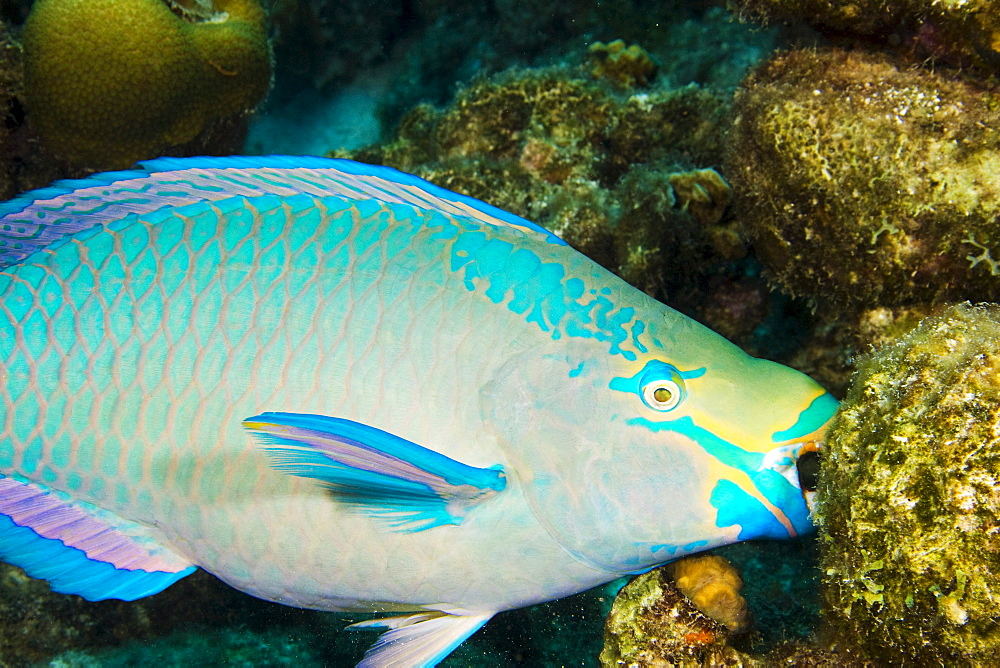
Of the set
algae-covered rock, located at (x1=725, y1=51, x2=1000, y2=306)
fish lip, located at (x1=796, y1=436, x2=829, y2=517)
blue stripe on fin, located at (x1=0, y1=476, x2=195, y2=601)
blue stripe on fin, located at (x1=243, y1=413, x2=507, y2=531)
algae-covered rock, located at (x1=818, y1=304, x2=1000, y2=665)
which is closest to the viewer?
algae-covered rock, located at (x1=818, y1=304, x2=1000, y2=665)

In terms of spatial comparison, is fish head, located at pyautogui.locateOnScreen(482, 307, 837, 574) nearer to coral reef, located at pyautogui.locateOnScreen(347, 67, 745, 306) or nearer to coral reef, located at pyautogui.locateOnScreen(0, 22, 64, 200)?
coral reef, located at pyautogui.locateOnScreen(347, 67, 745, 306)

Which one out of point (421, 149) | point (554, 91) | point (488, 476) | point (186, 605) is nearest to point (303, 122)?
point (421, 149)

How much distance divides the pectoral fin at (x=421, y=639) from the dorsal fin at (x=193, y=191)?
1327 mm

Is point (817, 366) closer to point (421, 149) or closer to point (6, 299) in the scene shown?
point (421, 149)

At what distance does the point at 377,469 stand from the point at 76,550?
1.27 metres

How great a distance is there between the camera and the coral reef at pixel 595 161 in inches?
130

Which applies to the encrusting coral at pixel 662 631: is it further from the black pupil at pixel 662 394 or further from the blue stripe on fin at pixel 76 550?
the blue stripe on fin at pixel 76 550

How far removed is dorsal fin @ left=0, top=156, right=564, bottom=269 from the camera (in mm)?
2090

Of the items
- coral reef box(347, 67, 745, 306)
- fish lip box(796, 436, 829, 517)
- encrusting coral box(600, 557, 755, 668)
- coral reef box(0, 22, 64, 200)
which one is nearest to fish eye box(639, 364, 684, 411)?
fish lip box(796, 436, 829, 517)

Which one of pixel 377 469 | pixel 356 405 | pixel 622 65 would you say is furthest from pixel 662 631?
pixel 622 65

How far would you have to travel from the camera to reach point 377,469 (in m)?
1.65

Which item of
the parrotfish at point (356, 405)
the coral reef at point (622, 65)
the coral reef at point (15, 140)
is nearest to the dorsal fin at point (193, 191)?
the parrotfish at point (356, 405)

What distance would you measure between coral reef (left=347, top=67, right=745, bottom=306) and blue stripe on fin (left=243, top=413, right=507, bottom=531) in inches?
75.5

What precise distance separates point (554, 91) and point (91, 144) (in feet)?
10.1
